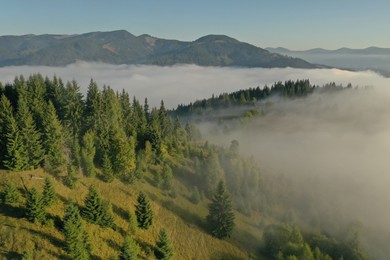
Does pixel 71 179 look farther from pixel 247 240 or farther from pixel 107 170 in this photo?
pixel 247 240

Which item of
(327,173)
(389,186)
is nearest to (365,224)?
(327,173)

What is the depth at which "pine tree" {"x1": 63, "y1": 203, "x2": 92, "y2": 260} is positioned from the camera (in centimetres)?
6341

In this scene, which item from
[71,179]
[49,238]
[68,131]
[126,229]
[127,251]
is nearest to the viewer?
[49,238]

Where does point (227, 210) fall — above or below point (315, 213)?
above

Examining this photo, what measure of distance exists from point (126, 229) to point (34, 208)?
815 inches

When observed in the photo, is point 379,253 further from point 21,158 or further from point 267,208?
point 21,158

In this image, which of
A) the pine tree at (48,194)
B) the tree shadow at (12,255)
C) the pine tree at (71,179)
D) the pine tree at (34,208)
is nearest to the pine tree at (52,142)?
the pine tree at (71,179)

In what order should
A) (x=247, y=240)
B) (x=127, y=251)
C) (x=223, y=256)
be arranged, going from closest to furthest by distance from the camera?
(x=127, y=251) < (x=223, y=256) < (x=247, y=240)

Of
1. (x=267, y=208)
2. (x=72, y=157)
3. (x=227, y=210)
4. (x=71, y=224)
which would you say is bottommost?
(x=267, y=208)

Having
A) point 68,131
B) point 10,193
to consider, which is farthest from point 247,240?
point 10,193

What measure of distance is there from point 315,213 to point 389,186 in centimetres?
6191

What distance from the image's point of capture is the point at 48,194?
229ft

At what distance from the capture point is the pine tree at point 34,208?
6594 centimetres

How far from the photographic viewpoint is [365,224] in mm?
130125
